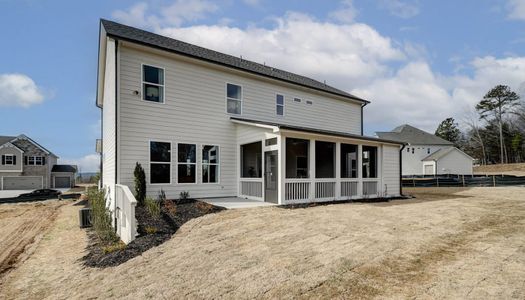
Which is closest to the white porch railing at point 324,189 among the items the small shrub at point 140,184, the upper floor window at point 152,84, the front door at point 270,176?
the front door at point 270,176

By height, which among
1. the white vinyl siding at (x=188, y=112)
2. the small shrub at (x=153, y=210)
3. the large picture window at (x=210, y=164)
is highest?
the white vinyl siding at (x=188, y=112)

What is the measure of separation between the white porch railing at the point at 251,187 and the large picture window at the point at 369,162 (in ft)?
18.2

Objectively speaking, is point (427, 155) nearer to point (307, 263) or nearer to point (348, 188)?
point (348, 188)

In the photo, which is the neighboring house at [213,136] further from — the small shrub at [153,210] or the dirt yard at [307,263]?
the dirt yard at [307,263]

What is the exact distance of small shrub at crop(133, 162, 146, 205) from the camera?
10.4 metres

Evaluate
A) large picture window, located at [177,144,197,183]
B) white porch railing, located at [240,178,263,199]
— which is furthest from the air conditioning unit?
white porch railing, located at [240,178,263,199]

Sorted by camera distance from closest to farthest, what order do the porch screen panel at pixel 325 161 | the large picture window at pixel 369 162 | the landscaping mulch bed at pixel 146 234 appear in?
the landscaping mulch bed at pixel 146 234
the large picture window at pixel 369 162
the porch screen panel at pixel 325 161

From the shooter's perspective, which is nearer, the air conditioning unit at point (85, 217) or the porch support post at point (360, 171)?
the air conditioning unit at point (85, 217)

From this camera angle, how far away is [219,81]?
13273 millimetres

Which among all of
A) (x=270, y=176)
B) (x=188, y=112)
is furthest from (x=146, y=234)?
(x=188, y=112)

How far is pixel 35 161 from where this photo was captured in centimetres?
4116

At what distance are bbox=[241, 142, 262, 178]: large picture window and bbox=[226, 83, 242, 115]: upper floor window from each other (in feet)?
5.57

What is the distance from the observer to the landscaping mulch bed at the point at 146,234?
20.9 feet

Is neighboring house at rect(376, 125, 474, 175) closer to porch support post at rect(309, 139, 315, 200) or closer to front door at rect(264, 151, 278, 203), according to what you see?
porch support post at rect(309, 139, 315, 200)
